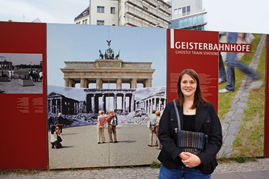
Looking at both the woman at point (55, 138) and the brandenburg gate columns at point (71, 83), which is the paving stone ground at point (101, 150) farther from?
the brandenburg gate columns at point (71, 83)

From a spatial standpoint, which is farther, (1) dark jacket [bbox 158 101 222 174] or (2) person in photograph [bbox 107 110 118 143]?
(2) person in photograph [bbox 107 110 118 143]

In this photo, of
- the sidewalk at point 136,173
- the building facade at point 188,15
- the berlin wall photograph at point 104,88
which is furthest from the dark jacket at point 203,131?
the building facade at point 188,15

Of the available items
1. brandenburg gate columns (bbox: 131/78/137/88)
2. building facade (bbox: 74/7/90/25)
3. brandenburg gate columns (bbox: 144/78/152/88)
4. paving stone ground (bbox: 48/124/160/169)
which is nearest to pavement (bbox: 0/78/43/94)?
paving stone ground (bbox: 48/124/160/169)

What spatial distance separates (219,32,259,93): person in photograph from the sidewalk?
1.75 meters

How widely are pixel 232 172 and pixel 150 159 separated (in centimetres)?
173

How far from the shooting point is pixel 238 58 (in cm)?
433

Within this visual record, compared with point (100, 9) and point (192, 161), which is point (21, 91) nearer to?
point (192, 161)

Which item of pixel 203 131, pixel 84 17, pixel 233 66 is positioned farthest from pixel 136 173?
pixel 84 17

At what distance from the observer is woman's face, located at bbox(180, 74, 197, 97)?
74.2 inches

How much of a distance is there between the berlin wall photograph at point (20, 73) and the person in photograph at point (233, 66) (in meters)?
4.11

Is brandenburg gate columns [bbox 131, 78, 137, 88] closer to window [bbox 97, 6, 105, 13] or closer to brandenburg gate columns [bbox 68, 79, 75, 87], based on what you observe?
brandenburg gate columns [bbox 68, 79, 75, 87]

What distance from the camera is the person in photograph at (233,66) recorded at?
4281 millimetres

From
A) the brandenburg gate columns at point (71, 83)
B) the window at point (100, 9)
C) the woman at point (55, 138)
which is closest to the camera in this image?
the woman at point (55, 138)

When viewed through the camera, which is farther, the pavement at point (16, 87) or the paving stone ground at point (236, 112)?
the paving stone ground at point (236, 112)
